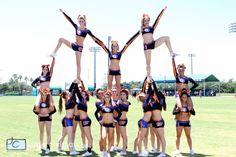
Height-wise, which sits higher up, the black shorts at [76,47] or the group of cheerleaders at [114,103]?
the black shorts at [76,47]

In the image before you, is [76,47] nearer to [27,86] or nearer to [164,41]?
[164,41]

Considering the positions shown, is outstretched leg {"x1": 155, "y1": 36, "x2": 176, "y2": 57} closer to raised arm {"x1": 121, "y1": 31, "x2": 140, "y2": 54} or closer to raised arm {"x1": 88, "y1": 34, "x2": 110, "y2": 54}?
raised arm {"x1": 121, "y1": 31, "x2": 140, "y2": 54}

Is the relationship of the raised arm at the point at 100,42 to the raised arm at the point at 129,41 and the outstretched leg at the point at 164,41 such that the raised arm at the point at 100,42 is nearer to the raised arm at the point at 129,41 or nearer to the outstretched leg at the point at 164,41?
the raised arm at the point at 129,41

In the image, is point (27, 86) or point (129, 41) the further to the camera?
point (27, 86)

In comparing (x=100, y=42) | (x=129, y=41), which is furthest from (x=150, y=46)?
(x=100, y=42)

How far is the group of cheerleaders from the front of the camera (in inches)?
333

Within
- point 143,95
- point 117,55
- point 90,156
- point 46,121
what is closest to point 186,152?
point 143,95

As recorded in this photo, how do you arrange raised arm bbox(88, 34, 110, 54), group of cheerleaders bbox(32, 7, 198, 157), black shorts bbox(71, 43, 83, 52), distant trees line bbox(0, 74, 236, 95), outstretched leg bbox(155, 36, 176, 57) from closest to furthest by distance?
group of cheerleaders bbox(32, 7, 198, 157) < outstretched leg bbox(155, 36, 176, 57) < black shorts bbox(71, 43, 83, 52) < raised arm bbox(88, 34, 110, 54) < distant trees line bbox(0, 74, 236, 95)

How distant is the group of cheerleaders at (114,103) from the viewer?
847 centimetres

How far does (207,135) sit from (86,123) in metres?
5.54

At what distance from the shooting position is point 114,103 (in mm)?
8562

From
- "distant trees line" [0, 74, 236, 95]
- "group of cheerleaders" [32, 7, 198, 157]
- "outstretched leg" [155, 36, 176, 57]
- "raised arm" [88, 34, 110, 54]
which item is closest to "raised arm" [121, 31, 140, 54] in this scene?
"group of cheerleaders" [32, 7, 198, 157]

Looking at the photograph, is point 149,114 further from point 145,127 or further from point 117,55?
point 117,55

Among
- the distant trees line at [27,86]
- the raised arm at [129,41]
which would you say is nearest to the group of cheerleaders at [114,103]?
the raised arm at [129,41]
